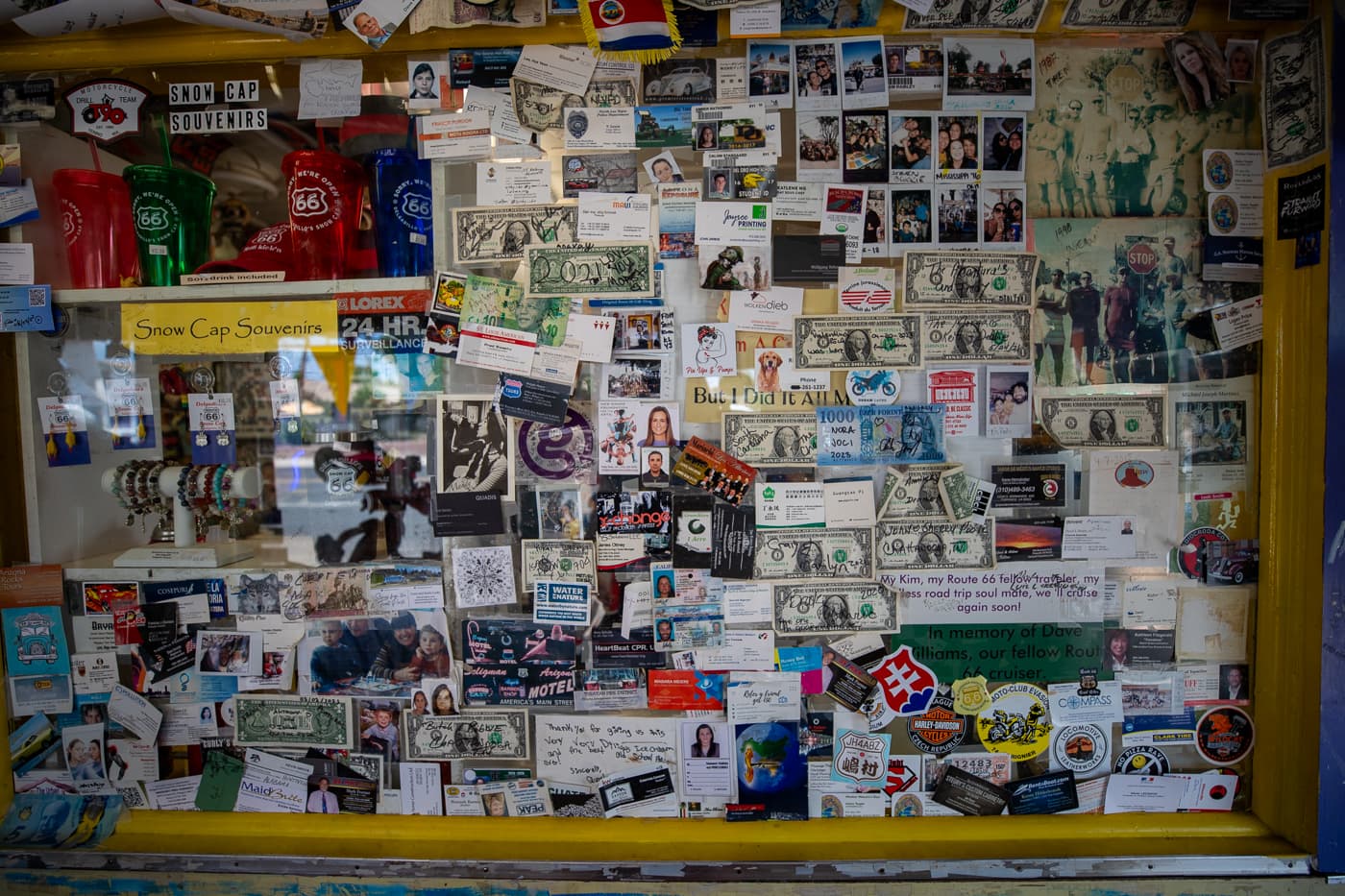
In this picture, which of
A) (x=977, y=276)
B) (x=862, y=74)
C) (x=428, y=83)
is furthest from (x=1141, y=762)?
(x=428, y=83)

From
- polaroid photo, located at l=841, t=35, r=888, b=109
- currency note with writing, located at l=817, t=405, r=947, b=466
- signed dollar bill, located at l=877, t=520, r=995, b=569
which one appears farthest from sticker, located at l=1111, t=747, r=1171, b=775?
polaroid photo, located at l=841, t=35, r=888, b=109

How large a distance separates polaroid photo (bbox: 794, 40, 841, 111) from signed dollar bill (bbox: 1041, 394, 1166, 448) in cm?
99

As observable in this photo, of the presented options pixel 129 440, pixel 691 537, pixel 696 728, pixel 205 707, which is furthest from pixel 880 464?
pixel 129 440

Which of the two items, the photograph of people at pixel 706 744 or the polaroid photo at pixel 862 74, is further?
the photograph of people at pixel 706 744

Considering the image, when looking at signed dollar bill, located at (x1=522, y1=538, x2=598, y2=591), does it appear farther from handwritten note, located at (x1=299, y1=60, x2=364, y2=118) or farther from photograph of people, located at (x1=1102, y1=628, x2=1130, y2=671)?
photograph of people, located at (x1=1102, y1=628, x2=1130, y2=671)

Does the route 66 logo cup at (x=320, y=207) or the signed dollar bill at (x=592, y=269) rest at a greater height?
the route 66 logo cup at (x=320, y=207)

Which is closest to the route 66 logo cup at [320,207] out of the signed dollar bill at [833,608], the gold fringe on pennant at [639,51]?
the gold fringe on pennant at [639,51]

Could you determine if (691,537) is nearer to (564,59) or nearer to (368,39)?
(564,59)

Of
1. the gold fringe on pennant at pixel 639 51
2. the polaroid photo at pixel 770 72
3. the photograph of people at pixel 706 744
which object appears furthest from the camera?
the photograph of people at pixel 706 744

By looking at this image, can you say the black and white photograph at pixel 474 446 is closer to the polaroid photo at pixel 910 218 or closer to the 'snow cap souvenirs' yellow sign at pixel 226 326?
the 'snow cap souvenirs' yellow sign at pixel 226 326

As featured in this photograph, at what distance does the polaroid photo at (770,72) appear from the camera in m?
1.79

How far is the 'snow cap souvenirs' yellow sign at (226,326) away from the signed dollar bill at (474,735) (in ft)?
3.56

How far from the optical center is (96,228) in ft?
6.20

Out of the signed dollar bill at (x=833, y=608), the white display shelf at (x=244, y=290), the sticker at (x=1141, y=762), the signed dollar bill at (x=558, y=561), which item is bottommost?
the sticker at (x=1141, y=762)
